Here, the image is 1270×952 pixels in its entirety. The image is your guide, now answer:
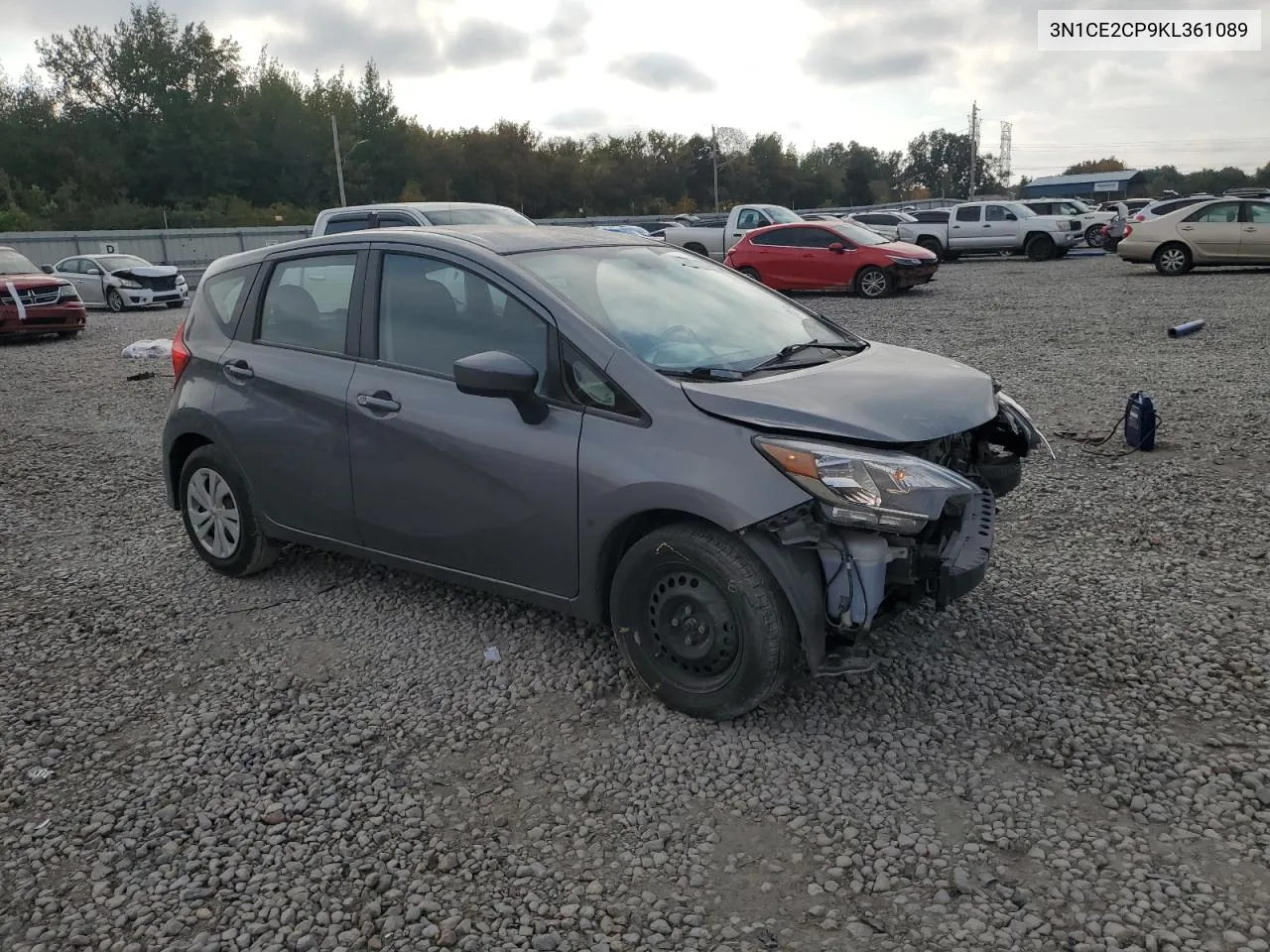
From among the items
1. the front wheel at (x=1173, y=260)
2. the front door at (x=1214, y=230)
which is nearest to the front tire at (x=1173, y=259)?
the front wheel at (x=1173, y=260)

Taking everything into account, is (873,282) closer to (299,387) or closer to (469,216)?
(469,216)

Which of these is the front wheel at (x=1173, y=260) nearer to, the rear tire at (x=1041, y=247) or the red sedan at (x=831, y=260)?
the red sedan at (x=831, y=260)

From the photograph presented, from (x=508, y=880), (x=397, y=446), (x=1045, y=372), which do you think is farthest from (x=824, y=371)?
(x=1045, y=372)

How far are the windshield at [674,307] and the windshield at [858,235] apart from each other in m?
14.5

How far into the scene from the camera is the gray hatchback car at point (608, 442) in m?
3.32

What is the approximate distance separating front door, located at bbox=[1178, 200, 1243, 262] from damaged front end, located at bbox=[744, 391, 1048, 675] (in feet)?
61.9

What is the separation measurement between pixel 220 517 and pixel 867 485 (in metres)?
3.36

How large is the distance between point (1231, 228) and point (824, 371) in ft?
61.2

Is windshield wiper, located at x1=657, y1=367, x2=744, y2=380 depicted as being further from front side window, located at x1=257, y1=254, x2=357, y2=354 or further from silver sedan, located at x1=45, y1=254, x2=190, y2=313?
silver sedan, located at x1=45, y1=254, x2=190, y2=313

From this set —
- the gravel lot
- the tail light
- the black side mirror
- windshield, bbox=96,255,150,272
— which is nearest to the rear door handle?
the tail light

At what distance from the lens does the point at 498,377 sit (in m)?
3.64

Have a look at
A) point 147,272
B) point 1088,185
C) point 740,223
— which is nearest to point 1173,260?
point 740,223

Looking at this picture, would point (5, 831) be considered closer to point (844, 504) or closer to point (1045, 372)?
point (844, 504)

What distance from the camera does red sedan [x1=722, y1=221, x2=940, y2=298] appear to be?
18266mm
